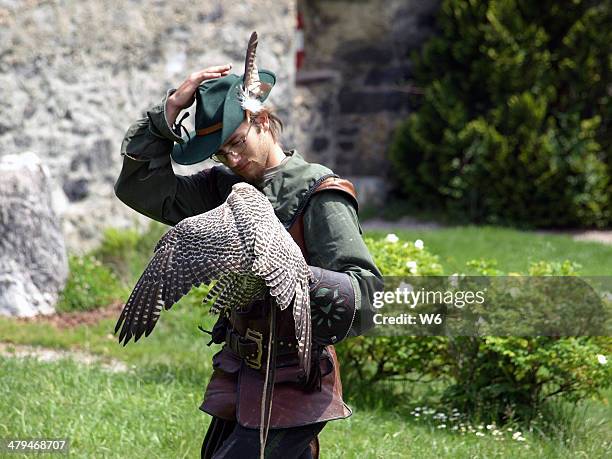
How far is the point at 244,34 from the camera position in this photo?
8.66m

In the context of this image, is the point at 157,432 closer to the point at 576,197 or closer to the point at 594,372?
the point at 594,372

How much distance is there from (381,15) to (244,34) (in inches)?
117

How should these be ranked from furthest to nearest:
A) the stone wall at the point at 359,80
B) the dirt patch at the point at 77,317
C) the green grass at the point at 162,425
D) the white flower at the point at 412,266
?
the stone wall at the point at 359,80
the dirt patch at the point at 77,317
the white flower at the point at 412,266
the green grass at the point at 162,425

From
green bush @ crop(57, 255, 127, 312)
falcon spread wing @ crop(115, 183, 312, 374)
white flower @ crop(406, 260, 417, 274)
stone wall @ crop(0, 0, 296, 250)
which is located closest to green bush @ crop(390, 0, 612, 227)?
stone wall @ crop(0, 0, 296, 250)

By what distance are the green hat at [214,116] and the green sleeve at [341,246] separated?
31 centimetres

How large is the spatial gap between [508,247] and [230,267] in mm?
6656

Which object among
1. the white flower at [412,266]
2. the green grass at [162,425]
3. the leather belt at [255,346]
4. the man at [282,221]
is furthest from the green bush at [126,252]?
the leather belt at [255,346]

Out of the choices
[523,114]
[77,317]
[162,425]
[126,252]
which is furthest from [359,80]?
[162,425]

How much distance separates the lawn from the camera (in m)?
4.28

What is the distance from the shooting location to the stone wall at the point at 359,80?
36.8ft

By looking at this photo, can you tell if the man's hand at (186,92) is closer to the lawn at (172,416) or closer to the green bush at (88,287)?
the lawn at (172,416)

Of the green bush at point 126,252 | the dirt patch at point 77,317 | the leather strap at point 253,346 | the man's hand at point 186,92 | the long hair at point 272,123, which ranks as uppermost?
the man's hand at point 186,92

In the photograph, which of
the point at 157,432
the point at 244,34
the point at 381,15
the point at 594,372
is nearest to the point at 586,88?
the point at 381,15

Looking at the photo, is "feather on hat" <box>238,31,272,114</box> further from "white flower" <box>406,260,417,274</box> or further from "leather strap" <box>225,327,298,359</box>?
"white flower" <box>406,260,417,274</box>
